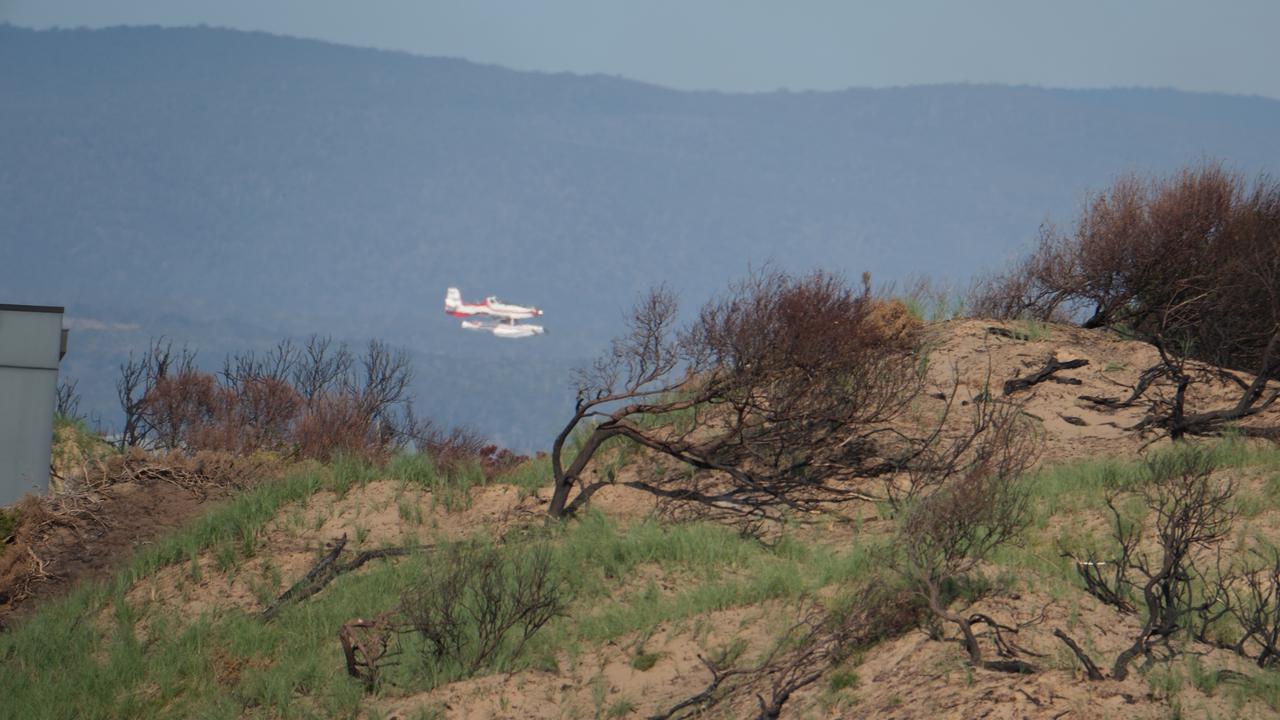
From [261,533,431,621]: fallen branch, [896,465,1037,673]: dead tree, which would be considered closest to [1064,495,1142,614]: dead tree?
[896,465,1037,673]: dead tree

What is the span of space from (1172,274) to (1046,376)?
370cm

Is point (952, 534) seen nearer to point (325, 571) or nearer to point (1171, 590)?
point (1171, 590)

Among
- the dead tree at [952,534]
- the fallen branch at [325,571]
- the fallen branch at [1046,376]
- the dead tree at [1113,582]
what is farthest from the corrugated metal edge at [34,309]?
the dead tree at [1113,582]

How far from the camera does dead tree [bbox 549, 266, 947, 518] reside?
1440 centimetres

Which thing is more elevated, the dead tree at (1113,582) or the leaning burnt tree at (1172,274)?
the leaning burnt tree at (1172,274)

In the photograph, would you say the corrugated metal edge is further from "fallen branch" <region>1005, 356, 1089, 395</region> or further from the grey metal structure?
"fallen branch" <region>1005, 356, 1089, 395</region>

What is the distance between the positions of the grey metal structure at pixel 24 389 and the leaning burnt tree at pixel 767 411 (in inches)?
262

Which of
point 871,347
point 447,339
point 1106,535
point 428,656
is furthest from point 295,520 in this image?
point 447,339

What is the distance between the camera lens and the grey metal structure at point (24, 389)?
16.5m

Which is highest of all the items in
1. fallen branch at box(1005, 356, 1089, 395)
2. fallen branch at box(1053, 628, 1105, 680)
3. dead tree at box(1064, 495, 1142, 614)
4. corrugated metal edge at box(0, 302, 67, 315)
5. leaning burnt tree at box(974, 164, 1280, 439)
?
leaning burnt tree at box(974, 164, 1280, 439)

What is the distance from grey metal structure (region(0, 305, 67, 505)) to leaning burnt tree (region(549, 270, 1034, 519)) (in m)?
6.66

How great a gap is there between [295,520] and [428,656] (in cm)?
485

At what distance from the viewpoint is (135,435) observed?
30469 mm

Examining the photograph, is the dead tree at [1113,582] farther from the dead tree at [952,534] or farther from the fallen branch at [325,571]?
the fallen branch at [325,571]
